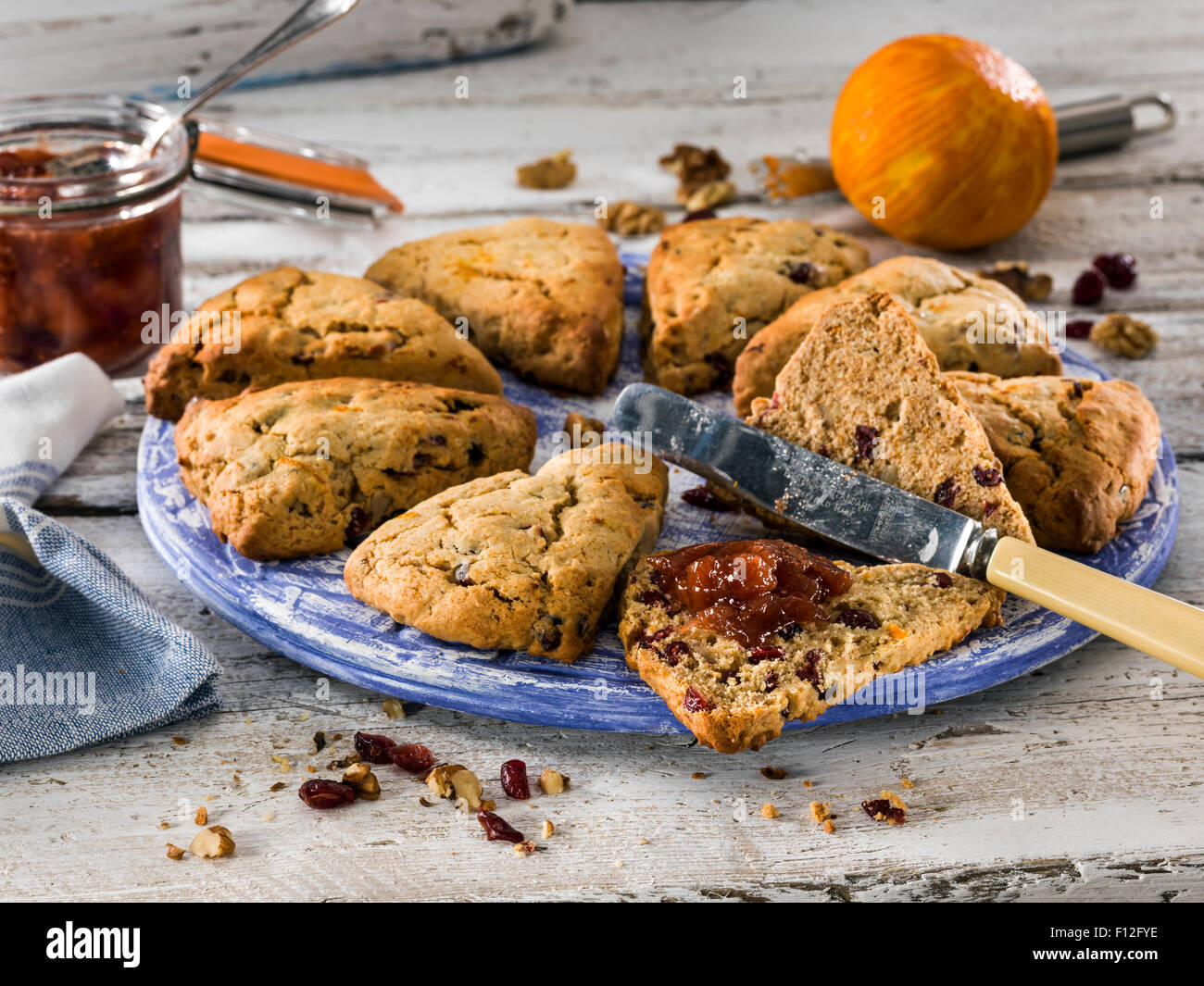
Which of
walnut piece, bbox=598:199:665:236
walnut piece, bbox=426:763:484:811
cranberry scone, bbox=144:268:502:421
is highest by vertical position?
walnut piece, bbox=598:199:665:236

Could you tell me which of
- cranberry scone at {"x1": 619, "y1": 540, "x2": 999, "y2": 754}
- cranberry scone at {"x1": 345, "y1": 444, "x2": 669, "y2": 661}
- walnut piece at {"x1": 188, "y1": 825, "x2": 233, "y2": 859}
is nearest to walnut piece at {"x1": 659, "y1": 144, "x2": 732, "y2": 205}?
cranberry scone at {"x1": 345, "y1": 444, "x2": 669, "y2": 661}

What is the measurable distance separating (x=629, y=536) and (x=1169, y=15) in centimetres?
579

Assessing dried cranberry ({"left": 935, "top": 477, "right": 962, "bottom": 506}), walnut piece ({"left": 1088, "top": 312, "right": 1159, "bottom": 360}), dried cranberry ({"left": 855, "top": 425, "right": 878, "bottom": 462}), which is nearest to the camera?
dried cranberry ({"left": 935, "top": 477, "right": 962, "bottom": 506})

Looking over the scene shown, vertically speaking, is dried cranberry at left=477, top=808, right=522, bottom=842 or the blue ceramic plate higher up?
the blue ceramic plate

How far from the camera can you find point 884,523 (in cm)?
271

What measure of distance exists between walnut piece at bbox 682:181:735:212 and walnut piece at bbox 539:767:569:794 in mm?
2892

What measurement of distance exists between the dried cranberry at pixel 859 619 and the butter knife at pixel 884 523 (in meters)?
0.23

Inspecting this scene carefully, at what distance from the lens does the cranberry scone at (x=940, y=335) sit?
3225 mm

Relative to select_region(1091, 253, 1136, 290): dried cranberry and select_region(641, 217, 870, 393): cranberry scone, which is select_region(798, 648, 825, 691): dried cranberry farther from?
select_region(1091, 253, 1136, 290): dried cranberry

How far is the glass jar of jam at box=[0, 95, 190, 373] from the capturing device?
11.0ft

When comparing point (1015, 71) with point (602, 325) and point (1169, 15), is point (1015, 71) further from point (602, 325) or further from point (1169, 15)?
point (1169, 15)

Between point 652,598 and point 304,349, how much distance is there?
1237 mm

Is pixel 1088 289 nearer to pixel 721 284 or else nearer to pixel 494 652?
pixel 721 284

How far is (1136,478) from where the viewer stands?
A: 290 cm
